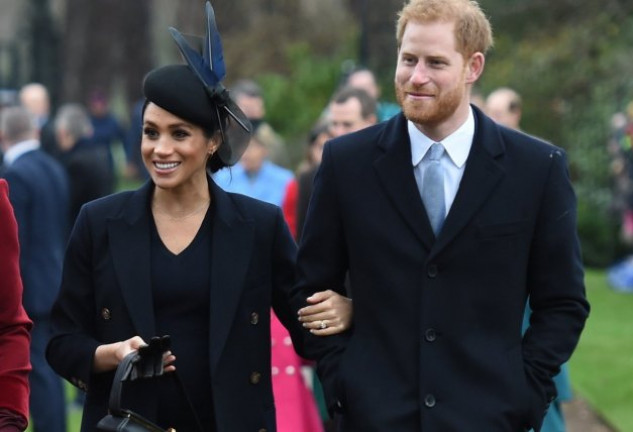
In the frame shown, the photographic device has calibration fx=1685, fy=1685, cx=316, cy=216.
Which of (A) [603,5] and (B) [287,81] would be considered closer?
(A) [603,5]

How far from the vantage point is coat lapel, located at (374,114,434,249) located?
5.10 metres

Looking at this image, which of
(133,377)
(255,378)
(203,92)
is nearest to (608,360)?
(255,378)

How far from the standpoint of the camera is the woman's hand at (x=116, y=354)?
16.7 ft

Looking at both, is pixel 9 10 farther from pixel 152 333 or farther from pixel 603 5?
pixel 152 333

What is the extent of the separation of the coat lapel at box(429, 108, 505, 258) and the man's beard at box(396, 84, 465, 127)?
163mm

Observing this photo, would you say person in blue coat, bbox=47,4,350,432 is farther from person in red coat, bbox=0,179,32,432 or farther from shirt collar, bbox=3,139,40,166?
shirt collar, bbox=3,139,40,166

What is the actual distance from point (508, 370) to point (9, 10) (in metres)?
45.1

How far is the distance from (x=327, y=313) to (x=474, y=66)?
89 cm

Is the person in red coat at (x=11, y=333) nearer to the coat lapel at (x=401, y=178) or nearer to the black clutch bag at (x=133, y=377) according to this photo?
the black clutch bag at (x=133, y=377)

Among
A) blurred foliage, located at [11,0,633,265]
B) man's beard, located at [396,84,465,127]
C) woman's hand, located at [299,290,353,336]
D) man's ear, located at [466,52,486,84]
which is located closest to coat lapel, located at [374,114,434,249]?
man's beard, located at [396,84,465,127]

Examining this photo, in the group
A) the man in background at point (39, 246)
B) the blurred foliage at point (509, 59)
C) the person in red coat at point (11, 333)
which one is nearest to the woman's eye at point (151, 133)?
the person in red coat at point (11, 333)

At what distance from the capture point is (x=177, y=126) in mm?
5422

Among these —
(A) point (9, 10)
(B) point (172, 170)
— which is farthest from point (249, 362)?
(A) point (9, 10)

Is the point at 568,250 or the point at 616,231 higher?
the point at 568,250
